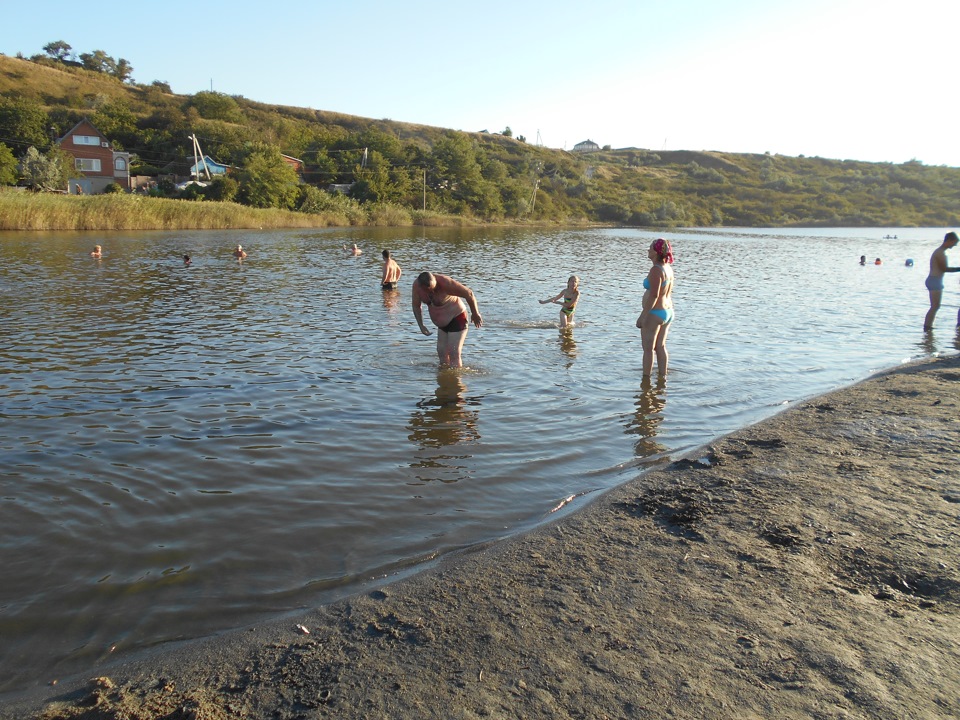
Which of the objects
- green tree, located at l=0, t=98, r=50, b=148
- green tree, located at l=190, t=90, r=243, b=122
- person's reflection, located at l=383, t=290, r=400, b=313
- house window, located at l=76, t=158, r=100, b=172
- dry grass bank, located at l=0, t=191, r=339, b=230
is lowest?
person's reflection, located at l=383, t=290, r=400, b=313

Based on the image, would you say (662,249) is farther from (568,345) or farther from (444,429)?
(568,345)

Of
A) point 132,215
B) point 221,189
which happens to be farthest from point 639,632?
point 221,189

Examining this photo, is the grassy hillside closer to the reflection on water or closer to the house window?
the house window

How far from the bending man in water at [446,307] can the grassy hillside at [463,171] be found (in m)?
63.3

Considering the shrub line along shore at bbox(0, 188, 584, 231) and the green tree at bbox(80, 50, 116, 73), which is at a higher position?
the green tree at bbox(80, 50, 116, 73)

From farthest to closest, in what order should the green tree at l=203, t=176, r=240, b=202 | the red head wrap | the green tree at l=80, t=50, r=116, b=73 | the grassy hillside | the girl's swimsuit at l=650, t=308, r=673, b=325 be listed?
1. the green tree at l=80, t=50, r=116, b=73
2. the grassy hillside
3. the green tree at l=203, t=176, r=240, b=202
4. the girl's swimsuit at l=650, t=308, r=673, b=325
5. the red head wrap

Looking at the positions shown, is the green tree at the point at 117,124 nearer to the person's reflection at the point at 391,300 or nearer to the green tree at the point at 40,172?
the green tree at the point at 40,172

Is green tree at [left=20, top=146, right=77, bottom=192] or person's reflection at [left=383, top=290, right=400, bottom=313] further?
green tree at [left=20, top=146, right=77, bottom=192]

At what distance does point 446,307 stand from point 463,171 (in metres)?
89.5

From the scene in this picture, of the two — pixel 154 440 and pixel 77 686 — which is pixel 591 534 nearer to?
pixel 77 686

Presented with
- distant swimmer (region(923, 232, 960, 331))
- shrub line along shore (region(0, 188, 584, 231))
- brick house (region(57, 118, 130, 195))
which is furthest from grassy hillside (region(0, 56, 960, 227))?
distant swimmer (region(923, 232, 960, 331))

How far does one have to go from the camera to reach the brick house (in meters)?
77.6

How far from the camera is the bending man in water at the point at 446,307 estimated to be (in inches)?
413

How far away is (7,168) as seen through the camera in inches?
2473
